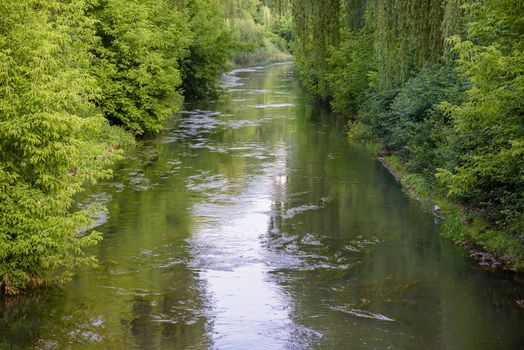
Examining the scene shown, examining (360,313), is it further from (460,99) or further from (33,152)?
(460,99)

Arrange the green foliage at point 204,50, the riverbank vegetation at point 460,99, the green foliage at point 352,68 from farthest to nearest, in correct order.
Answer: the green foliage at point 204,50
the green foliage at point 352,68
the riverbank vegetation at point 460,99

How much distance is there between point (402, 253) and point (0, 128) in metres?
9.35

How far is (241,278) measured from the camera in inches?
567

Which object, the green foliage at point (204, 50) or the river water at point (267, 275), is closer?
the river water at point (267, 275)

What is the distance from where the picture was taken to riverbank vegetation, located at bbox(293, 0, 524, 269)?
42.3 ft

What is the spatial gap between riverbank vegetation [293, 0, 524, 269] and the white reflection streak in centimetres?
439

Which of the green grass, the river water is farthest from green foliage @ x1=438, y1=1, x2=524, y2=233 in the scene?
the river water

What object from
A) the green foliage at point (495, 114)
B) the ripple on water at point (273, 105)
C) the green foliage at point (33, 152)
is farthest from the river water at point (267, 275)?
the ripple on water at point (273, 105)

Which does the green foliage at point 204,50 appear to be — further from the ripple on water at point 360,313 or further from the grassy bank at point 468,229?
the ripple on water at point 360,313

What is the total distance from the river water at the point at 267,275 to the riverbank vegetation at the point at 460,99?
3.60 feet

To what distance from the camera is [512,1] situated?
1377 cm

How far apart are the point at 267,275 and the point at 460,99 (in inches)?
299

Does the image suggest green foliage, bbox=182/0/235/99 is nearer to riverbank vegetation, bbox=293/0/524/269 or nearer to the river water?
the river water

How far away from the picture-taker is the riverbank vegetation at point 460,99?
12891 mm
